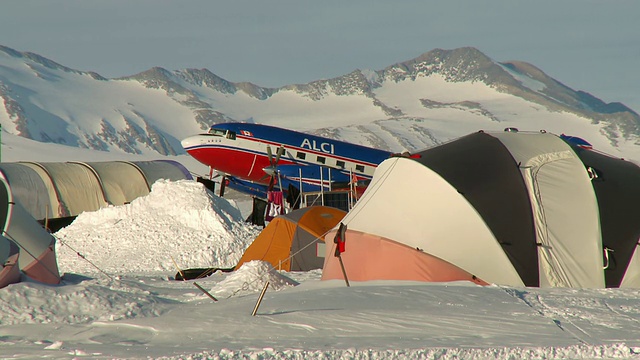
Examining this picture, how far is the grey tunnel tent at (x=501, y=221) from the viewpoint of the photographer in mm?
14609

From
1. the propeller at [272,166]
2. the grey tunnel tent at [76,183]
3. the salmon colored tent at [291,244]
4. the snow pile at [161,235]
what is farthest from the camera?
the propeller at [272,166]

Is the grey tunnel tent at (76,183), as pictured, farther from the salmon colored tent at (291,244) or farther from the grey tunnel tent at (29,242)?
the grey tunnel tent at (29,242)

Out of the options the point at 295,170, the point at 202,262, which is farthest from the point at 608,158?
the point at 295,170

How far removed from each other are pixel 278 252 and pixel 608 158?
8462 millimetres

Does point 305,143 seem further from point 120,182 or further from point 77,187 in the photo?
point 77,187

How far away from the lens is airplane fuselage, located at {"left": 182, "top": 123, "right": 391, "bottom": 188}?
38875 mm

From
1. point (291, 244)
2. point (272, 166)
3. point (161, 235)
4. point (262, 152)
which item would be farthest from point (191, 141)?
point (291, 244)

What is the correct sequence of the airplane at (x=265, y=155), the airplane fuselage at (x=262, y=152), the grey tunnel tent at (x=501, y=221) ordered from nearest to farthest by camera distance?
the grey tunnel tent at (x=501, y=221) < the airplane at (x=265, y=155) < the airplane fuselage at (x=262, y=152)

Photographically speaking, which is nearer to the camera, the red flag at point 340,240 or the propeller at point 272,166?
the red flag at point 340,240

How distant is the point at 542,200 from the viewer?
15.0 metres

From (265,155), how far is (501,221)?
24.7m

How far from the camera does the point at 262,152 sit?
38.8 meters

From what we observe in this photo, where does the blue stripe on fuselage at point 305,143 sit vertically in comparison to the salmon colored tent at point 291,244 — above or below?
above

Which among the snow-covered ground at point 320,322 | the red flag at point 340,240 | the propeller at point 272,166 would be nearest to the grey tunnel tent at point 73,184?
the propeller at point 272,166
